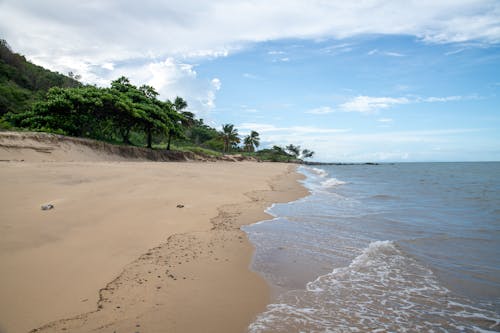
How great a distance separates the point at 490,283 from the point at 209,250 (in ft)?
13.5

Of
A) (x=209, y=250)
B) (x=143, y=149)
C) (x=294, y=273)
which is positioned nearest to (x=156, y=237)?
(x=209, y=250)

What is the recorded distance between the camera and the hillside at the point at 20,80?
95.3 feet

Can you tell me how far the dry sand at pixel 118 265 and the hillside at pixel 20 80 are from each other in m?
28.2

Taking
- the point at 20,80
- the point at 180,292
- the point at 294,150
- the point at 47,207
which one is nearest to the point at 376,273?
the point at 180,292

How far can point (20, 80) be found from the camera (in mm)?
37062

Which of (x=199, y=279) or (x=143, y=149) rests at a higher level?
(x=143, y=149)

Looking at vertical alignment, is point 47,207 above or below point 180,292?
above

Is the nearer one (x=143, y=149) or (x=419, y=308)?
(x=419, y=308)

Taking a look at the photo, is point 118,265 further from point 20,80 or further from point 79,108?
point 20,80

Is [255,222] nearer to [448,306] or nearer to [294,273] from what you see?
[294,273]

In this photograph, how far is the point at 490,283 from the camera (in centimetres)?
430

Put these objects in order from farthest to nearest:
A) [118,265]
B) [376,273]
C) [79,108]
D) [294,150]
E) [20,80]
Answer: [294,150], [20,80], [79,108], [376,273], [118,265]

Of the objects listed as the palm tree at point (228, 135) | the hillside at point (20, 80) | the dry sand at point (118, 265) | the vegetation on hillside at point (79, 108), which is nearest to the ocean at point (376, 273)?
the dry sand at point (118, 265)

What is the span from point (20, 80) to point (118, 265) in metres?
44.2
